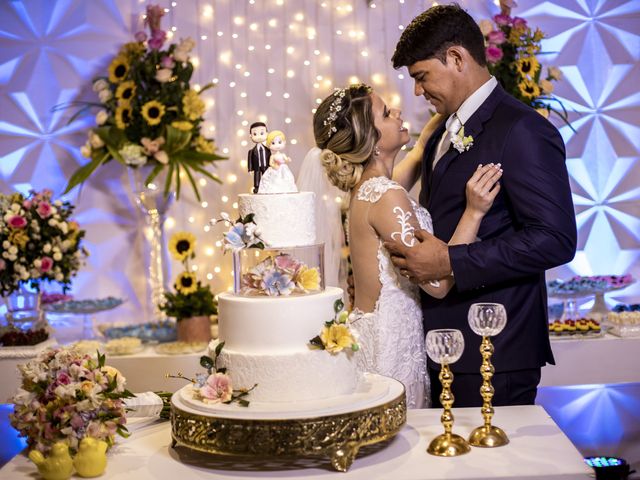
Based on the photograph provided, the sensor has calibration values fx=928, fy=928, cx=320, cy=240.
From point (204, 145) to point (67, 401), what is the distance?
3.24 meters

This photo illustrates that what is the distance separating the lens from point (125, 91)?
219 inches

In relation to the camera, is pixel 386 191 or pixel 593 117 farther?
pixel 593 117

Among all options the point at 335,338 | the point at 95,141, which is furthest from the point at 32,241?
the point at 335,338

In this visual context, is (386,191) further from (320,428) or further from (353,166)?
(320,428)

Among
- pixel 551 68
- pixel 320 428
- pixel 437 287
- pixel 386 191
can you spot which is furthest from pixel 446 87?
pixel 551 68

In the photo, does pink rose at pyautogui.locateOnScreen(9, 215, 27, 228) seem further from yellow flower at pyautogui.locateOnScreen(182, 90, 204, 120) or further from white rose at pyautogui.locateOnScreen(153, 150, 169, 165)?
yellow flower at pyautogui.locateOnScreen(182, 90, 204, 120)

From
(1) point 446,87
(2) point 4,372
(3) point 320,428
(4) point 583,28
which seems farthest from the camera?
(4) point 583,28

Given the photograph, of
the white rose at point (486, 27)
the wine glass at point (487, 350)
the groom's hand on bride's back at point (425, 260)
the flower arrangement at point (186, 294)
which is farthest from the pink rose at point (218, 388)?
the white rose at point (486, 27)

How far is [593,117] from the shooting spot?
630cm

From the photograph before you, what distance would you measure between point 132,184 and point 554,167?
3.14 m

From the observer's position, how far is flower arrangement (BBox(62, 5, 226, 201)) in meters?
5.50

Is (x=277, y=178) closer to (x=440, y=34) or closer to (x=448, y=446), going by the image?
(x=448, y=446)

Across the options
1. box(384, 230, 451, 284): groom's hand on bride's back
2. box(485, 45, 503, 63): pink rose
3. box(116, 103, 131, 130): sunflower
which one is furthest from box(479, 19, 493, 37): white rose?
box(384, 230, 451, 284): groom's hand on bride's back

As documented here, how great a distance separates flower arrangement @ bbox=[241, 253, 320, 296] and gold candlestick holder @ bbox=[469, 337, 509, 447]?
0.54 metres
